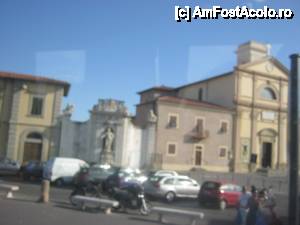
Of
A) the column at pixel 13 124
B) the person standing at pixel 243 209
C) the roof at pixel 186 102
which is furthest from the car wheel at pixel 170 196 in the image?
the roof at pixel 186 102

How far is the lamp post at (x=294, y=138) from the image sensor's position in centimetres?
665

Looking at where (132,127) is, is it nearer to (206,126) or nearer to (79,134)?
(79,134)

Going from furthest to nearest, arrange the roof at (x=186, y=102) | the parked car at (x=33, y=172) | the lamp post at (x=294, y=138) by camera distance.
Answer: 1. the roof at (x=186, y=102)
2. the parked car at (x=33, y=172)
3. the lamp post at (x=294, y=138)

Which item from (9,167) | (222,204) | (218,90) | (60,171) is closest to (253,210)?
(222,204)

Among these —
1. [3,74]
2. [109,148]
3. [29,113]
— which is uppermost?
[3,74]

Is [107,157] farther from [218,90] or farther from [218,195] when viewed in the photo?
[218,195]

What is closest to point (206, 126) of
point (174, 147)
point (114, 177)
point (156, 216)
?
point (174, 147)

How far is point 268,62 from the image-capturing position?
48312 millimetres

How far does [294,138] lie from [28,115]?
3264 centimetres

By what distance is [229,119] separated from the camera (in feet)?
147

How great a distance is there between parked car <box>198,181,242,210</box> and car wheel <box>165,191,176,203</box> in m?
1.48

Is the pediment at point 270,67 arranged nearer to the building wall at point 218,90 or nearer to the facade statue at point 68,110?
the building wall at point 218,90

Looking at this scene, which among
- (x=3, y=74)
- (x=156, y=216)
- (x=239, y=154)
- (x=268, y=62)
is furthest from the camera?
(x=268, y=62)

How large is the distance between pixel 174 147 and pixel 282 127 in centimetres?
1447
